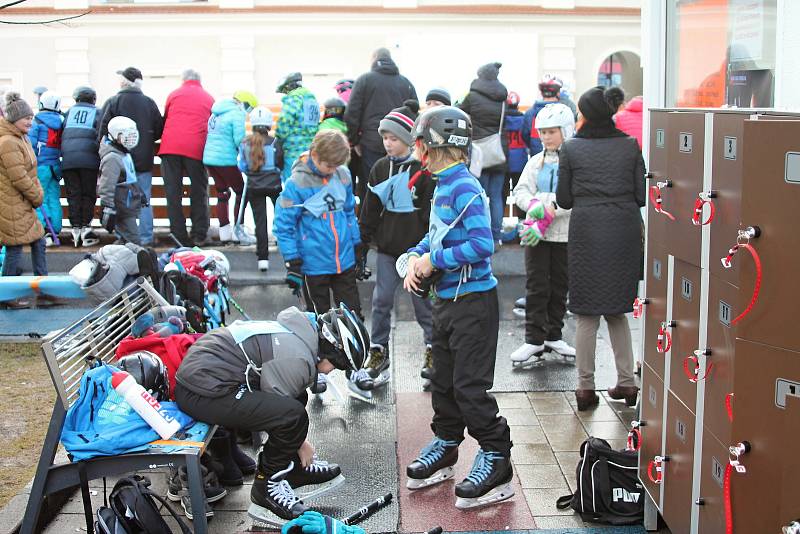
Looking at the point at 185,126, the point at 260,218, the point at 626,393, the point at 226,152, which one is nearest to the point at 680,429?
the point at 626,393

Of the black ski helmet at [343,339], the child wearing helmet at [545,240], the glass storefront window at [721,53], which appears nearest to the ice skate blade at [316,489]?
the black ski helmet at [343,339]

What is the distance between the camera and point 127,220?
35.0 feet

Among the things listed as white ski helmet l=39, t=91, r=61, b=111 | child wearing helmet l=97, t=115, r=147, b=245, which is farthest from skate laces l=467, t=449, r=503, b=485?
white ski helmet l=39, t=91, r=61, b=111

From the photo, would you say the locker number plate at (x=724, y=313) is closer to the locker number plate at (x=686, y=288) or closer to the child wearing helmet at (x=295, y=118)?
the locker number plate at (x=686, y=288)

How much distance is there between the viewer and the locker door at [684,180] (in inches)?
168

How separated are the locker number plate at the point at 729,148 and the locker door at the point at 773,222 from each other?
336mm

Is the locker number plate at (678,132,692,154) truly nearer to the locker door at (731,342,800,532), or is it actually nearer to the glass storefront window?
the locker door at (731,342,800,532)

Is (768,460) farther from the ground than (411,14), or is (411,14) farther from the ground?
(411,14)

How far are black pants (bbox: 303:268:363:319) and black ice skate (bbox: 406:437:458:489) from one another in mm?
1731

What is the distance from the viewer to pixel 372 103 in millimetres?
10602

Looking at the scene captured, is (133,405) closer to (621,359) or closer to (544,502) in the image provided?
(544,502)

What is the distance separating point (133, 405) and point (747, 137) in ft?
9.61

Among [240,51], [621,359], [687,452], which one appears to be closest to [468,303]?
[687,452]

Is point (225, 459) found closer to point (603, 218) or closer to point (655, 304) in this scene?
point (655, 304)
